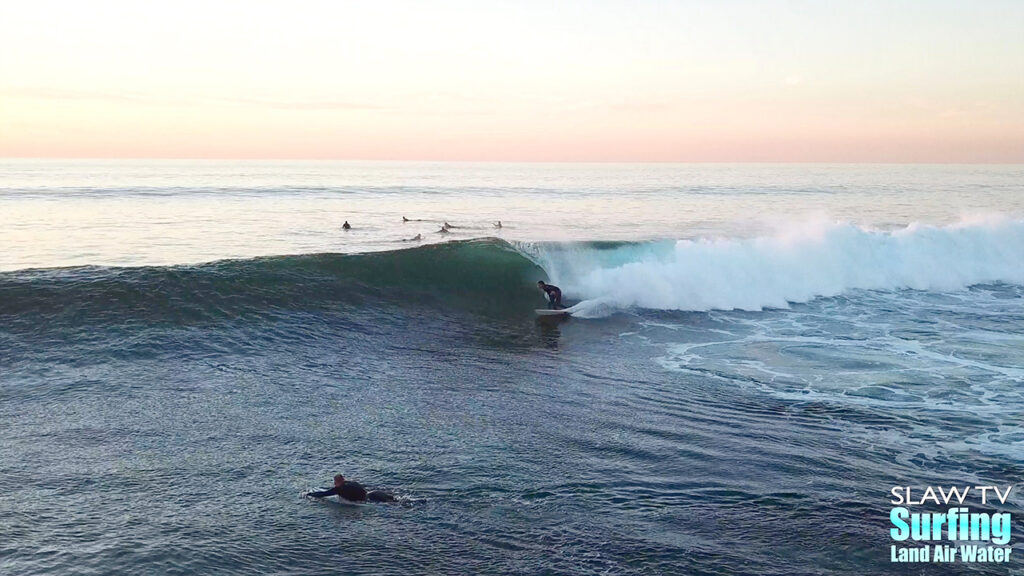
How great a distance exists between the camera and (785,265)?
23.7m

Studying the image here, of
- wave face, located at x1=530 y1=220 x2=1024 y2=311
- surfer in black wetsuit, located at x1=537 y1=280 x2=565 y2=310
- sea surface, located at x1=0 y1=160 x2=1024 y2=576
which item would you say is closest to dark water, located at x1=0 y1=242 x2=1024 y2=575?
sea surface, located at x1=0 y1=160 x2=1024 y2=576

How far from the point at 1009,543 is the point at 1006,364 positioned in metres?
8.48

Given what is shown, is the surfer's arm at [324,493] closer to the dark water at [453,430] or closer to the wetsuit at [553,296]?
the dark water at [453,430]

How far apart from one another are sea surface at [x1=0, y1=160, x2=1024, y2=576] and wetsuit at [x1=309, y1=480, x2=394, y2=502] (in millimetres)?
102

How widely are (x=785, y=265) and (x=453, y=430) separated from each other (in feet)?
53.9

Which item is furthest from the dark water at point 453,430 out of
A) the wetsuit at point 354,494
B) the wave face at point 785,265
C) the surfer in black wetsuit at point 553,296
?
the wave face at point 785,265

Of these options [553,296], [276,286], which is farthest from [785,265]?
[276,286]

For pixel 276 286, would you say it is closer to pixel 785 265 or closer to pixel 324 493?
pixel 324 493

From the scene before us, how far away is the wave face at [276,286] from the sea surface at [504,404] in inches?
3.2

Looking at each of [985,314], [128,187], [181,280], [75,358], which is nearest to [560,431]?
[75,358]

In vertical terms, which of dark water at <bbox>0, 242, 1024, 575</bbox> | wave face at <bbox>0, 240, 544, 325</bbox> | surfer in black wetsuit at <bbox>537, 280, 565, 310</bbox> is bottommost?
dark water at <bbox>0, 242, 1024, 575</bbox>

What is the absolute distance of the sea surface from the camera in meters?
7.09

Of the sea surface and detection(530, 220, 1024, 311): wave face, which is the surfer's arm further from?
detection(530, 220, 1024, 311): wave face

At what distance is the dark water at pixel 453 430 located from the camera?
6.99 meters
